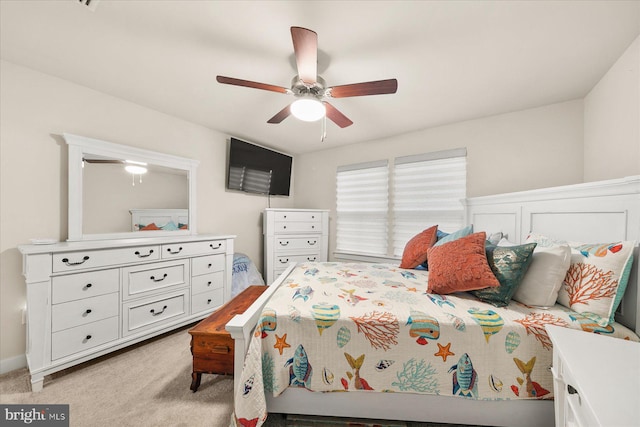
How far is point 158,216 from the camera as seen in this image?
2.52 meters

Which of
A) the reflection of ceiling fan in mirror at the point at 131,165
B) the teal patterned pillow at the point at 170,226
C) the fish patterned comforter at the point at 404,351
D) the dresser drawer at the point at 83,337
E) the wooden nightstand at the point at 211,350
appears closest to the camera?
the fish patterned comforter at the point at 404,351

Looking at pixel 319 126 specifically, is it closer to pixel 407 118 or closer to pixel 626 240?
pixel 407 118

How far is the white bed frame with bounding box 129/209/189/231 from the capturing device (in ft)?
7.71

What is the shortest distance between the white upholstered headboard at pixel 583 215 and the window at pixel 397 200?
0.67 meters

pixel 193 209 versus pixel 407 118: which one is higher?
pixel 407 118

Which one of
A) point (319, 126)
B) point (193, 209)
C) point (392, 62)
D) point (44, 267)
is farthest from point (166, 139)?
point (392, 62)

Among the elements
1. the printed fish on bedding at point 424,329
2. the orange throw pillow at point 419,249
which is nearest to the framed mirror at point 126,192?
the orange throw pillow at point 419,249

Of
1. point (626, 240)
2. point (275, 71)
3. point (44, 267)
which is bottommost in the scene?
point (44, 267)

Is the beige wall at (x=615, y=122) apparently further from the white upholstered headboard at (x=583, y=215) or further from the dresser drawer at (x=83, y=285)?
the dresser drawer at (x=83, y=285)

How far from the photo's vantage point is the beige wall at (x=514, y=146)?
2.27 meters

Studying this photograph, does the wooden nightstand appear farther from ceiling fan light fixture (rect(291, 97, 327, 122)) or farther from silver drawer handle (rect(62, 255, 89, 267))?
ceiling fan light fixture (rect(291, 97, 327, 122))

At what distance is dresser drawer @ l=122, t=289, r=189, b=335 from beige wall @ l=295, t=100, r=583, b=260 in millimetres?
3173

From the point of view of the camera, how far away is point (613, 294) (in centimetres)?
112

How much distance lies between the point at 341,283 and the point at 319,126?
213cm
